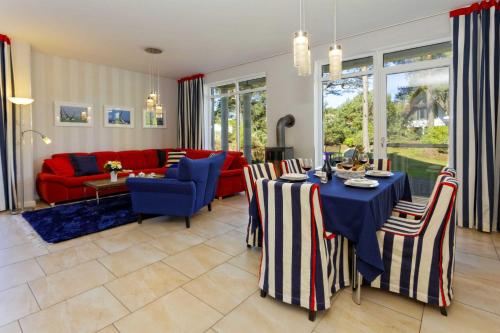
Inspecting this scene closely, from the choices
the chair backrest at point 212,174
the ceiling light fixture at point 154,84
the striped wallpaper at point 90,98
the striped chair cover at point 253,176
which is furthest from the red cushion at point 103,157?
the striped chair cover at point 253,176

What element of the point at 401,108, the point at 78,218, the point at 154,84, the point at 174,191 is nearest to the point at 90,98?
the point at 154,84

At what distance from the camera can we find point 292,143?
514 cm

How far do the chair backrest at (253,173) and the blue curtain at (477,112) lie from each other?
255 cm

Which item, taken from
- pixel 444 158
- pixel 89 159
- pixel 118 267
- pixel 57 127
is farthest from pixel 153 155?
pixel 444 158

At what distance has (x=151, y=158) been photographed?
655 cm

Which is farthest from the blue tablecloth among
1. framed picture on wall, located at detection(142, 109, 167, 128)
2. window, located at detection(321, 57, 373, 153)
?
framed picture on wall, located at detection(142, 109, 167, 128)

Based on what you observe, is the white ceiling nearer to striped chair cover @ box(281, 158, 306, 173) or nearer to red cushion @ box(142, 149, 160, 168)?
striped chair cover @ box(281, 158, 306, 173)

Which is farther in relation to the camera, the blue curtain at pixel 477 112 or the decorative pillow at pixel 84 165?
the decorative pillow at pixel 84 165

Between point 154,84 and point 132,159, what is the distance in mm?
2069

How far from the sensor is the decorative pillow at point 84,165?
203 inches

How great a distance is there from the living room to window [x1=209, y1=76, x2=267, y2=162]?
0.04 metres

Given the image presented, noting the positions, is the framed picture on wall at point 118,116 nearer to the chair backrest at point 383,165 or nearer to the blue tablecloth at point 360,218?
the chair backrest at point 383,165

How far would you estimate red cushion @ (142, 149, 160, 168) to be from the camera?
6.49m

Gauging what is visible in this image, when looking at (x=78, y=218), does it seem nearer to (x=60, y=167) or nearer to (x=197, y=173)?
(x=60, y=167)
